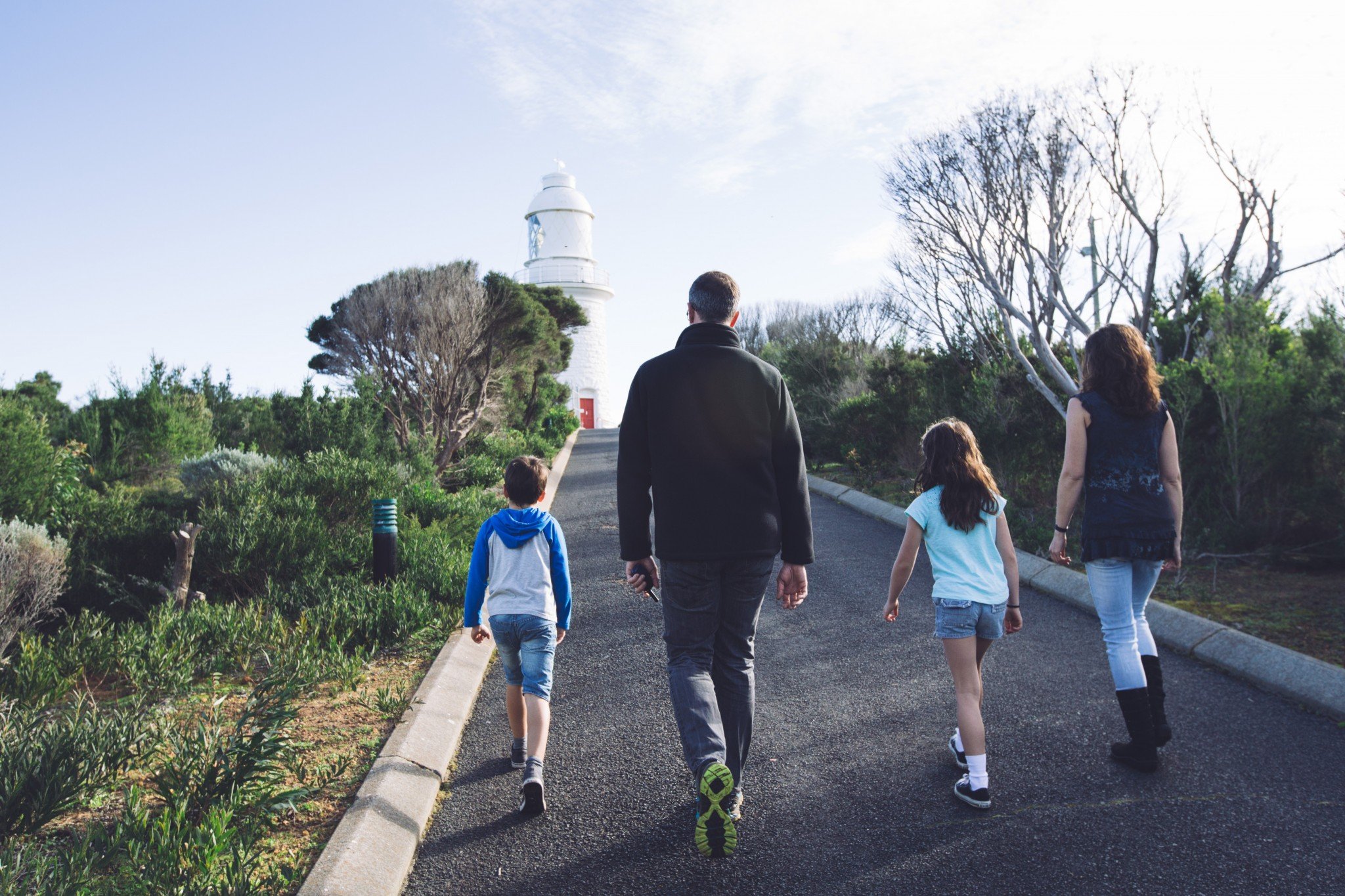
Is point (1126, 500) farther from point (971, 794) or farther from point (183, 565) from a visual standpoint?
point (183, 565)

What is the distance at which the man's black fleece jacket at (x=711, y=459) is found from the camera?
3.24 meters

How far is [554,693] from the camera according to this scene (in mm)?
4977

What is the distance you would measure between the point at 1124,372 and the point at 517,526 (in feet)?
9.17

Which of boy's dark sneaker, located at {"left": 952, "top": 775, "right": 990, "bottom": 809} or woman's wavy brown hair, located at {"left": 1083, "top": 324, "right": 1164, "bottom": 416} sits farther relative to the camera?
woman's wavy brown hair, located at {"left": 1083, "top": 324, "right": 1164, "bottom": 416}

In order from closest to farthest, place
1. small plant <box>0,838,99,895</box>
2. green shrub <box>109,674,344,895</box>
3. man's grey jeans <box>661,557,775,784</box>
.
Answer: small plant <box>0,838,99,895</box> → green shrub <box>109,674,344,895</box> → man's grey jeans <box>661,557,775,784</box>

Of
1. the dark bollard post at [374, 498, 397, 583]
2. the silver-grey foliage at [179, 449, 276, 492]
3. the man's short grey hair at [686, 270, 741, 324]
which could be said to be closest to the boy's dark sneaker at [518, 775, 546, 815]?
the man's short grey hair at [686, 270, 741, 324]

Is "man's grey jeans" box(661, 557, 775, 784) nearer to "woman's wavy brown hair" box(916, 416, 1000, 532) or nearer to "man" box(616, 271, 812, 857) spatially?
"man" box(616, 271, 812, 857)

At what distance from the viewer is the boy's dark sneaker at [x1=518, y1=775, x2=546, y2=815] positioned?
3469mm

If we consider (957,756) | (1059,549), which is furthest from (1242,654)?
(957,756)

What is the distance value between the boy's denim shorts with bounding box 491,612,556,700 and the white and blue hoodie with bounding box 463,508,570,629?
0.04 metres

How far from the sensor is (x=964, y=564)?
3598mm

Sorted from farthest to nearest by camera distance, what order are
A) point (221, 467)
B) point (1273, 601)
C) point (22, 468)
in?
point (221, 467) < point (22, 468) < point (1273, 601)

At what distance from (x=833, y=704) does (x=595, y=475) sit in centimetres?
1387

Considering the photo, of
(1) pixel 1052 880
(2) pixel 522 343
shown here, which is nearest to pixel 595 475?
(2) pixel 522 343
